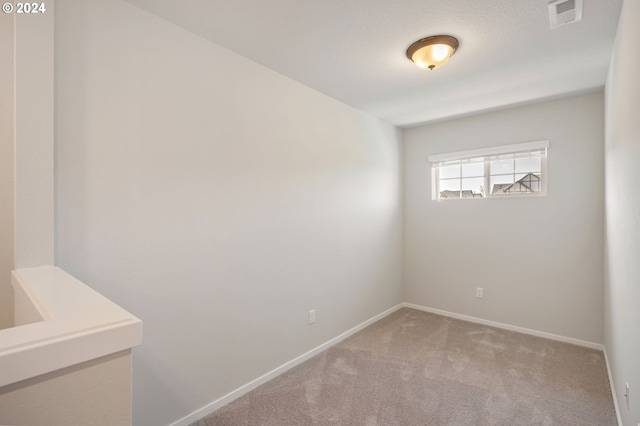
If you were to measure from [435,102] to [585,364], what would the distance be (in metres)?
2.79

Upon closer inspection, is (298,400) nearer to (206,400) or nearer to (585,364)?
(206,400)

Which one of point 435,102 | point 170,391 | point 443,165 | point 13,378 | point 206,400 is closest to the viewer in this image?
point 13,378

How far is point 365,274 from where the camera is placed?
3.59 m

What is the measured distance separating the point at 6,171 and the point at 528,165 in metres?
4.28

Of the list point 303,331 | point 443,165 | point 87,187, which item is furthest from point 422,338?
point 87,187

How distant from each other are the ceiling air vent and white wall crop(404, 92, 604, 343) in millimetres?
1666

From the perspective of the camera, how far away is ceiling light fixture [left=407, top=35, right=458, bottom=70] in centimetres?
203

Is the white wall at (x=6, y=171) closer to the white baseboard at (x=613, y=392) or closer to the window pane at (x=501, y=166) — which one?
the white baseboard at (x=613, y=392)

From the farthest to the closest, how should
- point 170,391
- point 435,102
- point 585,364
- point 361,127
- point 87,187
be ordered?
1. point 361,127
2. point 435,102
3. point 585,364
4. point 170,391
5. point 87,187

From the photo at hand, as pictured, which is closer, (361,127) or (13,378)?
(13,378)

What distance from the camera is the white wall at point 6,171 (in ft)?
4.62

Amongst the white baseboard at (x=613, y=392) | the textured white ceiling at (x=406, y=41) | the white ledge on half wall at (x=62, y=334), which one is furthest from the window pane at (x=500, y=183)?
the white ledge on half wall at (x=62, y=334)

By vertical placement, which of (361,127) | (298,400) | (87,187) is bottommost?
(298,400)
